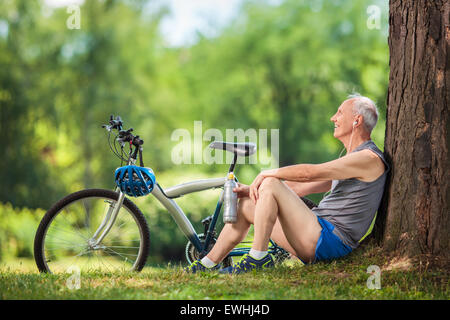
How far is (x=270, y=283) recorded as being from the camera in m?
3.59

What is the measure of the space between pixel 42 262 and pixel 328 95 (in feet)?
54.1

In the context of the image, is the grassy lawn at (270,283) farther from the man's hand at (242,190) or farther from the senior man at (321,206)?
the man's hand at (242,190)

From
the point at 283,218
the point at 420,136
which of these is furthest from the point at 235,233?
the point at 420,136

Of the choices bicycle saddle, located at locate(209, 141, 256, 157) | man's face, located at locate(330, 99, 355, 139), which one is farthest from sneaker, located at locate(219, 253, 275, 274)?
man's face, located at locate(330, 99, 355, 139)

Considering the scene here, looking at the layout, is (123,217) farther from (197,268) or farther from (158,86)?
(158,86)

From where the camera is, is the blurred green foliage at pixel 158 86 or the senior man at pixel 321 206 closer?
the senior man at pixel 321 206

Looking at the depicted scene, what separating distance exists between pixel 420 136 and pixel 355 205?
682 millimetres

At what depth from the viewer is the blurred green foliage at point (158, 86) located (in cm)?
1380

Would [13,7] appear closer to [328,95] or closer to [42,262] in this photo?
[328,95]

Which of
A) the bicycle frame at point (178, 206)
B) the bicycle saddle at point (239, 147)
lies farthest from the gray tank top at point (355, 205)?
the bicycle frame at point (178, 206)

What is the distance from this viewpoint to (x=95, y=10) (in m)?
16.1

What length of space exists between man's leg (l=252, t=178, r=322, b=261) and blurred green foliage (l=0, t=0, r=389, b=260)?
476 cm

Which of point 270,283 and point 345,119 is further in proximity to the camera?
point 345,119

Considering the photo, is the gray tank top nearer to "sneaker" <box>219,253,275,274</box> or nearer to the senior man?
the senior man
